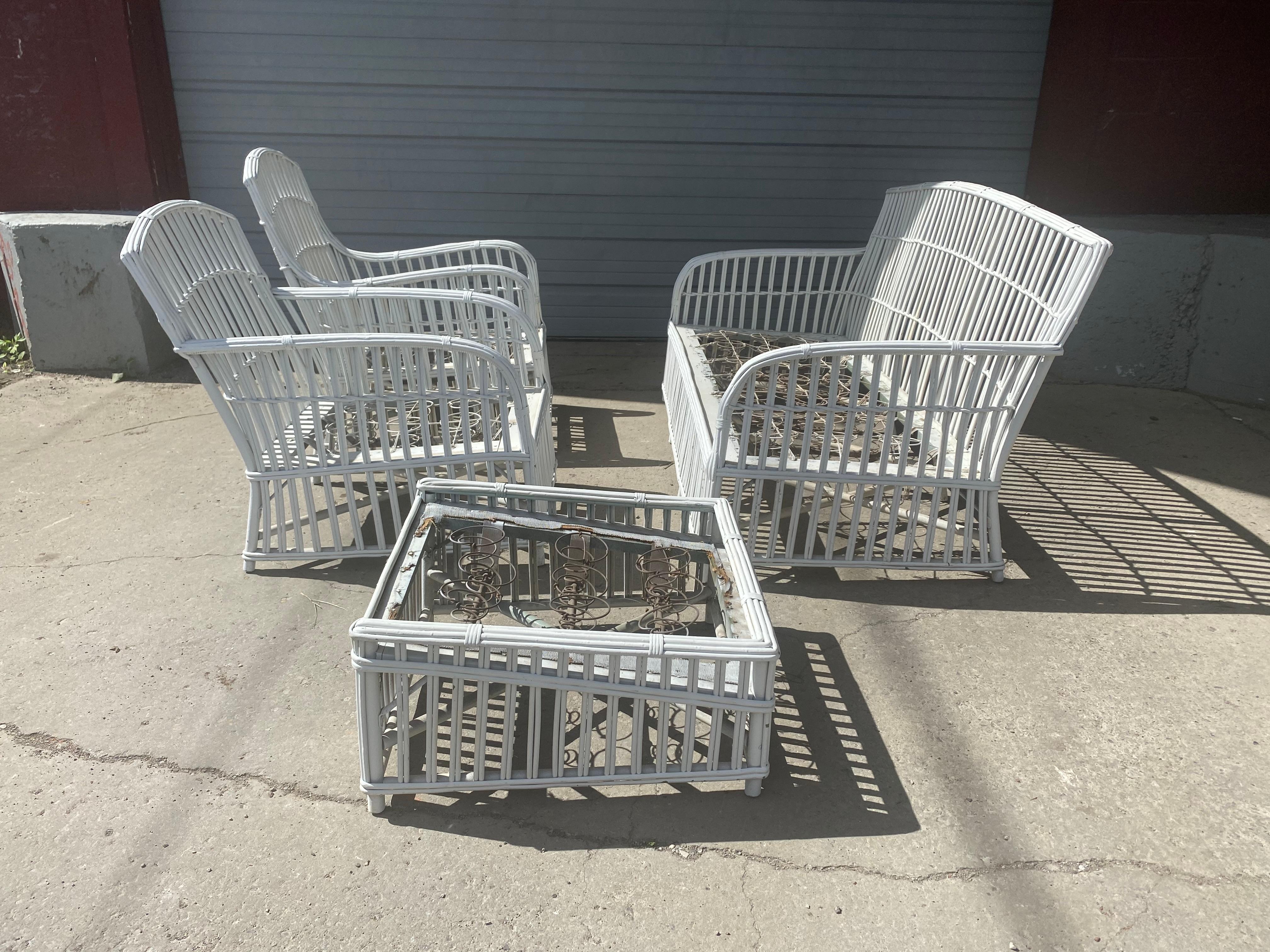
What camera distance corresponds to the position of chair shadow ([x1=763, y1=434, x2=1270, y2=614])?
260 centimetres

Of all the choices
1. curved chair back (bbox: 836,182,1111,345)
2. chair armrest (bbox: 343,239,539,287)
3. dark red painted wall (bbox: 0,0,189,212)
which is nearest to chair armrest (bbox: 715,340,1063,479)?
curved chair back (bbox: 836,182,1111,345)

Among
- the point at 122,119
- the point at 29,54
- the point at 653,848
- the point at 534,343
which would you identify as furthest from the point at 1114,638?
the point at 29,54

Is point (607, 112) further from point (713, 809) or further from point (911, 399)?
point (713, 809)

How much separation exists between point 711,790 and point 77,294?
3.88 metres

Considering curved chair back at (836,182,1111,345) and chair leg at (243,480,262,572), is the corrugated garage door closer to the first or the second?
curved chair back at (836,182,1111,345)

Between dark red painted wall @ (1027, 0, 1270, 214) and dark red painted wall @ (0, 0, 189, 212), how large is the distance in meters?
4.36

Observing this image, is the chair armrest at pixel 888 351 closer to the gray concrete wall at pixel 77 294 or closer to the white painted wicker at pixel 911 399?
the white painted wicker at pixel 911 399

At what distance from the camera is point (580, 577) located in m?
2.11

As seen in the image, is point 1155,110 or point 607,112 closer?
point 1155,110

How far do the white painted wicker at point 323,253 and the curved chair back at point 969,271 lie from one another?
4.32ft

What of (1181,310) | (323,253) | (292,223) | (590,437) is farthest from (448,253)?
(1181,310)

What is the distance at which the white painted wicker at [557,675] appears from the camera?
5.52 feet

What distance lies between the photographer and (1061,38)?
177 inches

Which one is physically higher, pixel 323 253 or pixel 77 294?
pixel 323 253
